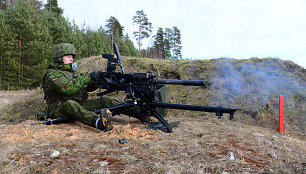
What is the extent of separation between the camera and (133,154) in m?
2.82

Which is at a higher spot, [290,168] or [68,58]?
[68,58]

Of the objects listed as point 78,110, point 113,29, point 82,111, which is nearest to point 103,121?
point 82,111

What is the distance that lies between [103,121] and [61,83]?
1.46 metres

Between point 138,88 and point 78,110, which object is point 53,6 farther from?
point 138,88

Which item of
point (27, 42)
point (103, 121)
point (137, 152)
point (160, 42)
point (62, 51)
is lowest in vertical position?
point (137, 152)

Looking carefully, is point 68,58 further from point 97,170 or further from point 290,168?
point 290,168

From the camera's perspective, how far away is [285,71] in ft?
25.9

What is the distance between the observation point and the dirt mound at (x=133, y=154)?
2.37 m

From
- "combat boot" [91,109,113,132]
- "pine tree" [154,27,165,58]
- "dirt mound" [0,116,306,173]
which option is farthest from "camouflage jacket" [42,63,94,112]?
"pine tree" [154,27,165,58]

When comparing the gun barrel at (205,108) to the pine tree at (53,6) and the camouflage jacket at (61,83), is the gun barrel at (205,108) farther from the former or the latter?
the pine tree at (53,6)

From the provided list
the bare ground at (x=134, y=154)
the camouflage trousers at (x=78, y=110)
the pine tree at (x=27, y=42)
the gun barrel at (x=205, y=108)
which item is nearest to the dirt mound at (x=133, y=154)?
the bare ground at (x=134, y=154)

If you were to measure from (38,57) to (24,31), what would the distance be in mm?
2569

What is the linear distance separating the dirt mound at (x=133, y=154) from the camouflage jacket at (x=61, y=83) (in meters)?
1.01

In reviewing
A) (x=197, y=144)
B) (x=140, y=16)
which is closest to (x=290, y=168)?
(x=197, y=144)
